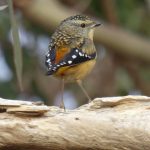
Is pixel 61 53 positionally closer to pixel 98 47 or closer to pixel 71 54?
pixel 71 54

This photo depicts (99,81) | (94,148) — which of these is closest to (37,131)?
(94,148)

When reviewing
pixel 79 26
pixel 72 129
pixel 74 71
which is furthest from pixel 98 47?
pixel 72 129

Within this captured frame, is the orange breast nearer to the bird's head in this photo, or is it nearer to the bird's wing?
Result: the bird's wing

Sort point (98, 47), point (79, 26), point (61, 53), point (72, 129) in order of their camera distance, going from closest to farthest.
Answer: point (72, 129) → point (61, 53) → point (79, 26) → point (98, 47)

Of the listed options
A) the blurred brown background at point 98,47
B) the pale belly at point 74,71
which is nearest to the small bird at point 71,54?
the pale belly at point 74,71

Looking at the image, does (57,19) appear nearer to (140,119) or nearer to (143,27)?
(143,27)

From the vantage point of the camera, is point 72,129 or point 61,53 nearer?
point 72,129

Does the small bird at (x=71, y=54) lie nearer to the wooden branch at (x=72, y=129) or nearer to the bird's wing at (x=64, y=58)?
the bird's wing at (x=64, y=58)
